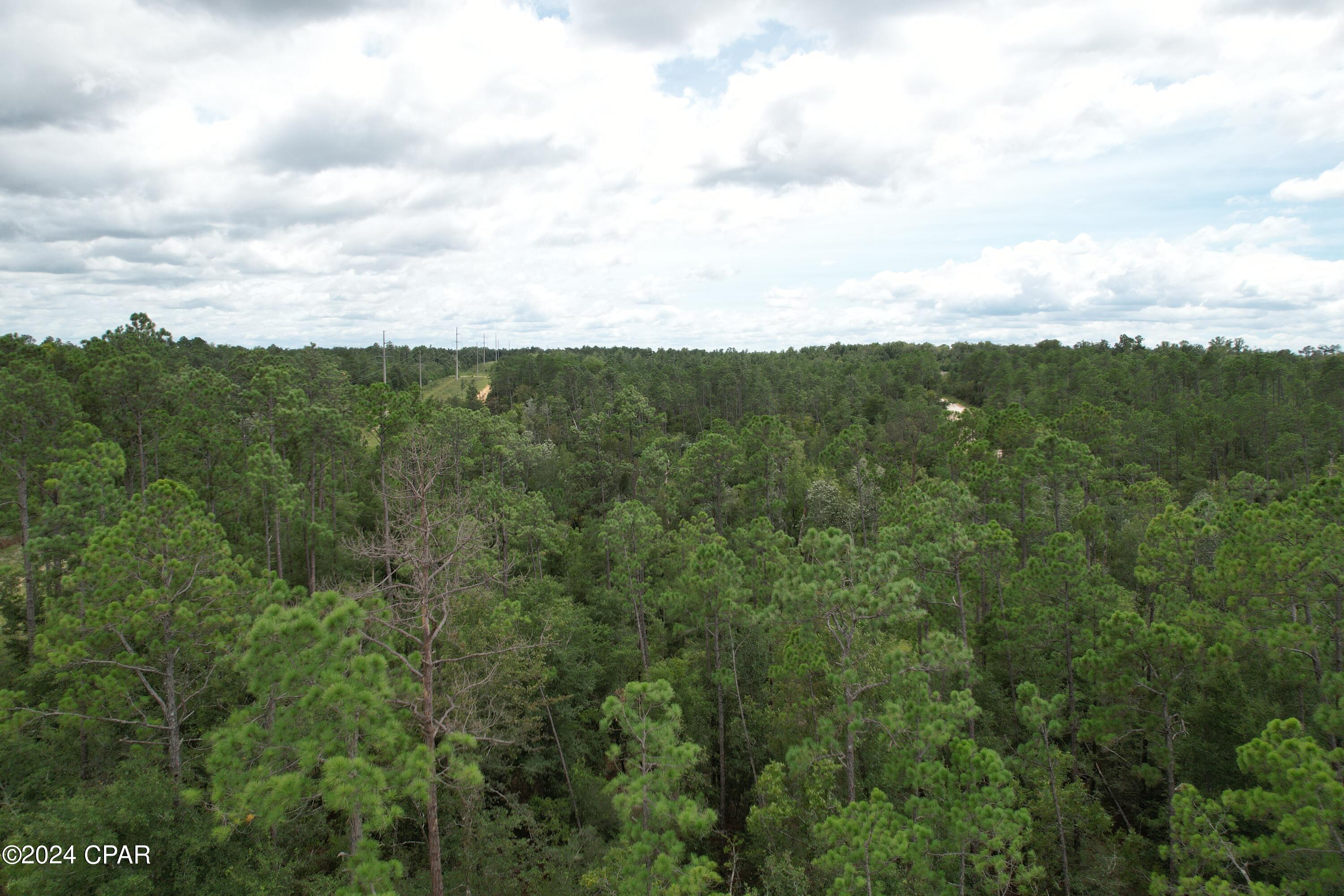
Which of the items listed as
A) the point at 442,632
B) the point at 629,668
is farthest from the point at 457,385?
the point at 442,632

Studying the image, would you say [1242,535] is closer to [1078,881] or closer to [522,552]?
[1078,881]

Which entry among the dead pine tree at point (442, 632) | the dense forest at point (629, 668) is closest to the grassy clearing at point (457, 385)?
the dense forest at point (629, 668)

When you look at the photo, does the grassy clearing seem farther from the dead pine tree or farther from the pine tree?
the pine tree

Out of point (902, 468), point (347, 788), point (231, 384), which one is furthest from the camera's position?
point (902, 468)

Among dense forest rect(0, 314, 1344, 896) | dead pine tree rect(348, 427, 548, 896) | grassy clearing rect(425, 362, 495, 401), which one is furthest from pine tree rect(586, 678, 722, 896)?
grassy clearing rect(425, 362, 495, 401)

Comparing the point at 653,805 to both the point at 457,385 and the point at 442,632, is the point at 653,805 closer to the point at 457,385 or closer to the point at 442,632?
the point at 442,632

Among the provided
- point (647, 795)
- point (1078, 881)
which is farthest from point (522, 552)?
point (1078, 881)
